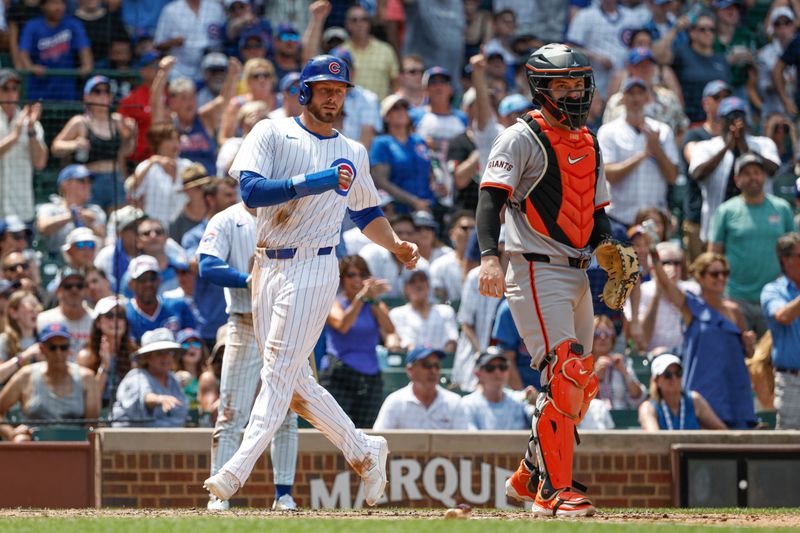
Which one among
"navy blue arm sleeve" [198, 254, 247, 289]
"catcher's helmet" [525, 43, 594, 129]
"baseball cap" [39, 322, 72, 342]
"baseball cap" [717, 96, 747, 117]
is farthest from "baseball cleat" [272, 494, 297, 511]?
"baseball cap" [717, 96, 747, 117]

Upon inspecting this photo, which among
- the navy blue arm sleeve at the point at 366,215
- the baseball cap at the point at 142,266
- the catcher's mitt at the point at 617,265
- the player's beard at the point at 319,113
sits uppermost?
the player's beard at the point at 319,113

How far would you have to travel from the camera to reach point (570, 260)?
267 inches

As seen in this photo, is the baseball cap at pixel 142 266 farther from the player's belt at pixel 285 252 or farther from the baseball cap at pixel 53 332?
the player's belt at pixel 285 252

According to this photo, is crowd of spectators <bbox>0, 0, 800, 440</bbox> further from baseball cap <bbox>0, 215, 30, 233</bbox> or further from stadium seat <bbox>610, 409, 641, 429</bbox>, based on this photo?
stadium seat <bbox>610, 409, 641, 429</bbox>

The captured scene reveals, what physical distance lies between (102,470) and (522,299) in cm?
373

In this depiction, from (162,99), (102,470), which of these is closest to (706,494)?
(102,470)

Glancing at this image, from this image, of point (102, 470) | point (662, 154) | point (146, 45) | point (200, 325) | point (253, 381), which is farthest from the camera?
point (146, 45)

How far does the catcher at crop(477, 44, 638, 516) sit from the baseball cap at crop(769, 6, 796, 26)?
10657 mm

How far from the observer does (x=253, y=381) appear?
Answer: 7.97 m

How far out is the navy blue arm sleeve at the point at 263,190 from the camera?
21.9 ft

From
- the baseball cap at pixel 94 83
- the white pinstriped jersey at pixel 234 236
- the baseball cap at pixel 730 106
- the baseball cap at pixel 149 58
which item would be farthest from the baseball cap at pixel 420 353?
the baseball cap at pixel 149 58

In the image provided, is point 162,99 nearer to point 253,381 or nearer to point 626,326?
point 626,326

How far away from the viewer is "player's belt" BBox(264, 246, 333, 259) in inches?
275

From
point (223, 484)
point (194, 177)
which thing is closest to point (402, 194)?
point (194, 177)
